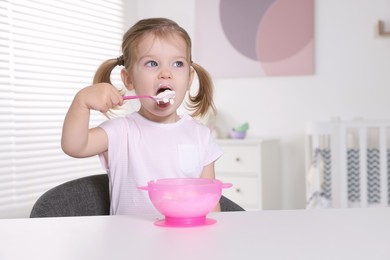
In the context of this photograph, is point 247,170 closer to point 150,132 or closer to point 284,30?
point 284,30

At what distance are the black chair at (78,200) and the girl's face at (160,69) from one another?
0.22 metres

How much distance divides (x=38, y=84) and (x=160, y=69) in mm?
1874

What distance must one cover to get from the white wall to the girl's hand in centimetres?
274

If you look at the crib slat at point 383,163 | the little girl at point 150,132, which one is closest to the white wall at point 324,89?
the crib slat at point 383,163

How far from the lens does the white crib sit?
9.43 feet

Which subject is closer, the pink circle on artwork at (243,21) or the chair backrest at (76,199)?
the chair backrest at (76,199)

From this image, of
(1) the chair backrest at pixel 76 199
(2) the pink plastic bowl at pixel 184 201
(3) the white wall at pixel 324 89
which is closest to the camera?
(2) the pink plastic bowl at pixel 184 201

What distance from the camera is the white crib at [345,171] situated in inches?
113

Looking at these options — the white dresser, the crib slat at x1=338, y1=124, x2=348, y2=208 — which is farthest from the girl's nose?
the white dresser

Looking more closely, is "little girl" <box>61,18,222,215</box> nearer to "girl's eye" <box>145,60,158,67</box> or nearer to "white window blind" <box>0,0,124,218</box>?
"girl's eye" <box>145,60,158,67</box>

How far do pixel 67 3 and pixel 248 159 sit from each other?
54.2 inches

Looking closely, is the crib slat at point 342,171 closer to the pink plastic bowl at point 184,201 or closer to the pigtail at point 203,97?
the pigtail at point 203,97

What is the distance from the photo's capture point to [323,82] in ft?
11.7

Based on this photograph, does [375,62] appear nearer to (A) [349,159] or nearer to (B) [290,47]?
(B) [290,47]
